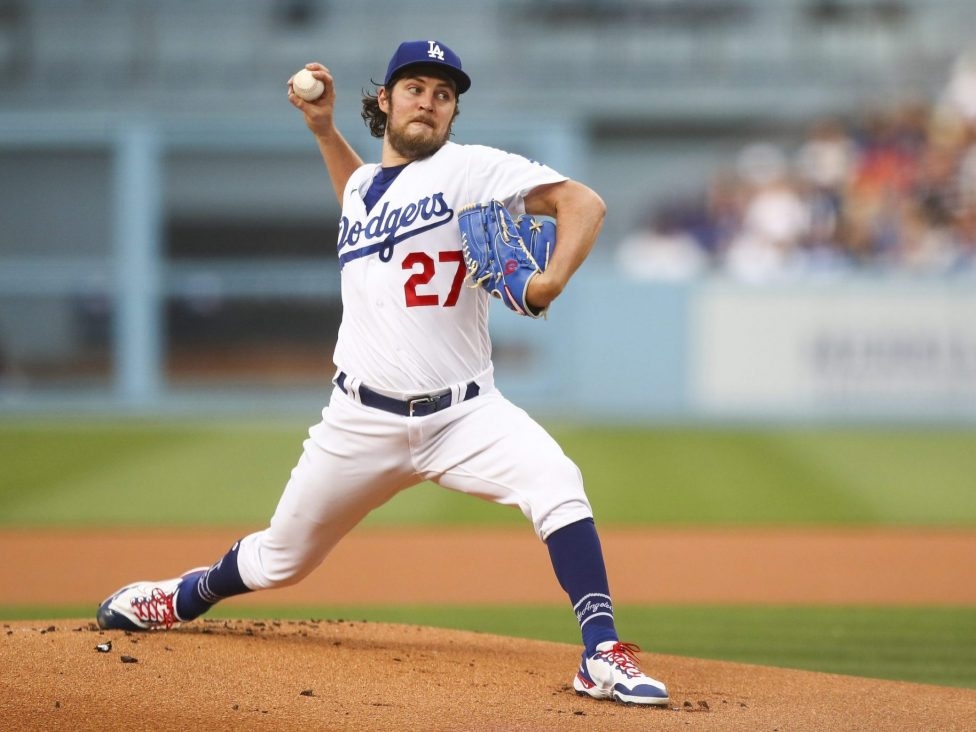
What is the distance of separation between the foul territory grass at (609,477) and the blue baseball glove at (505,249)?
185 inches

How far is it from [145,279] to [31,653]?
13.2 meters

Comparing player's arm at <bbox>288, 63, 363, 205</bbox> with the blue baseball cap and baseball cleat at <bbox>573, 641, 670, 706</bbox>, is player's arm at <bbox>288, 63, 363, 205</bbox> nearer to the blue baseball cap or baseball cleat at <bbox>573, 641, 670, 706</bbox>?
the blue baseball cap

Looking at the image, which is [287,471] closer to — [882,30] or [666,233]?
[666,233]

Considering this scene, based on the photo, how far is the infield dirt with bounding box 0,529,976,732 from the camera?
3654 millimetres

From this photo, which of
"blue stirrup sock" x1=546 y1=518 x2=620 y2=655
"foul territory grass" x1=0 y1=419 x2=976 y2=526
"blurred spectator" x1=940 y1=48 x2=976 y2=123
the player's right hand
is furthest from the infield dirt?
"blurred spectator" x1=940 y1=48 x2=976 y2=123

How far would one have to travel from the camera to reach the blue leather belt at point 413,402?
4.12 metres

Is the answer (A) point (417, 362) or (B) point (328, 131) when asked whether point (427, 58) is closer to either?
(B) point (328, 131)

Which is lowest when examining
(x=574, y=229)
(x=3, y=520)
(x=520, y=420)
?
(x=3, y=520)

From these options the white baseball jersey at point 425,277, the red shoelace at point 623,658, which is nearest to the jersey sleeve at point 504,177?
the white baseball jersey at point 425,277

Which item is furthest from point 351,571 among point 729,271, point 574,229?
point 729,271

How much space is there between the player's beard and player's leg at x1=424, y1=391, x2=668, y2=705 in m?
0.81

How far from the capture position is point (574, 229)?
3.88 metres

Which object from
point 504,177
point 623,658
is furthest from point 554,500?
point 504,177

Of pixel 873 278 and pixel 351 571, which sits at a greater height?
pixel 873 278
